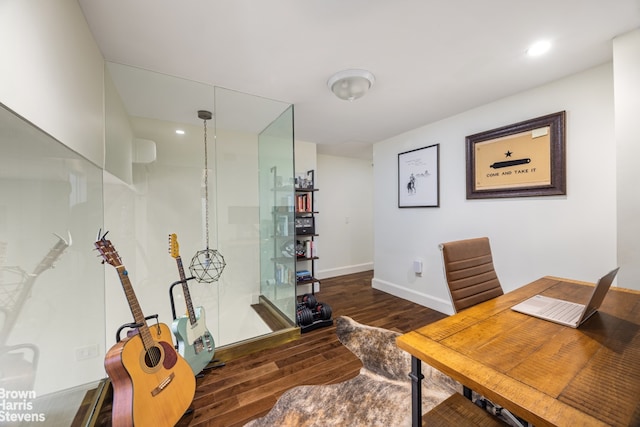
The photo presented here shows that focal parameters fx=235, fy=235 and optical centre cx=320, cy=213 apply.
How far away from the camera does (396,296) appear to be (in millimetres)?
3432

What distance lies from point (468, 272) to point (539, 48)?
1.60 m

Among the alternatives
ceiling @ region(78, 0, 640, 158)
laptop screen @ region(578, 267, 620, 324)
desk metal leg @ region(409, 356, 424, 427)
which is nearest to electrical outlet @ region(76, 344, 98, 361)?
desk metal leg @ region(409, 356, 424, 427)

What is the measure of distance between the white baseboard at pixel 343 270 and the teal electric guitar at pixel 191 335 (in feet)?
8.20

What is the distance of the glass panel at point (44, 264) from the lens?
807 millimetres

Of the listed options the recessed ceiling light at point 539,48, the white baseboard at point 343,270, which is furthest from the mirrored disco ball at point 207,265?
the recessed ceiling light at point 539,48

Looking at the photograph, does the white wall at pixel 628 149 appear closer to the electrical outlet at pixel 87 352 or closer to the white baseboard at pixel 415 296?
the white baseboard at pixel 415 296

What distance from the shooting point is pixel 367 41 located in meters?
1.52

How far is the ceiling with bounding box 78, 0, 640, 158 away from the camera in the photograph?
1.26 m

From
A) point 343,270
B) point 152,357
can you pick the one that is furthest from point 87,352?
point 343,270

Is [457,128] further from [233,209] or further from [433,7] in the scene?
[233,209]

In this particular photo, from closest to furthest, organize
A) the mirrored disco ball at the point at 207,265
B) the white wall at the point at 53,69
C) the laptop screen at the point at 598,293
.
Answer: the white wall at the point at 53,69 < the laptop screen at the point at 598,293 < the mirrored disco ball at the point at 207,265

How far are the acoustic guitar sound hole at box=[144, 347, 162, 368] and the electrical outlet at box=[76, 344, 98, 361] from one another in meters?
0.41

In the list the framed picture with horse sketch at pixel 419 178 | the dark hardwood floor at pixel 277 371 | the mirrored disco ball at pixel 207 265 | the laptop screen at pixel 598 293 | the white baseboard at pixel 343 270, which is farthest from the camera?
the white baseboard at pixel 343 270

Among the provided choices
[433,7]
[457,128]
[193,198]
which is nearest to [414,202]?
[457,128]
